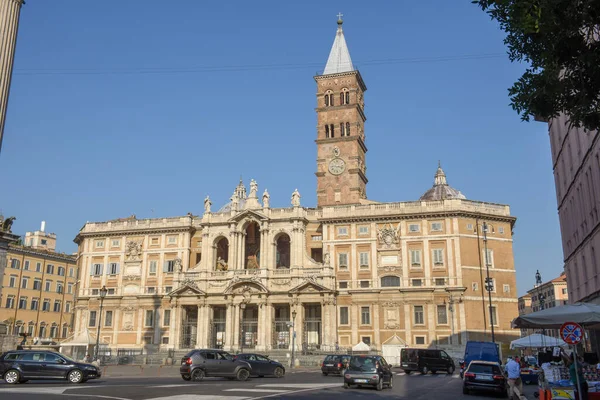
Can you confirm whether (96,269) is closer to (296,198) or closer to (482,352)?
(296,198)

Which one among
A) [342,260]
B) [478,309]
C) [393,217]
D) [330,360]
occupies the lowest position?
[330,360]

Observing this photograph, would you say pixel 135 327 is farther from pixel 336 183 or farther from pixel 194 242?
pixel 336 183

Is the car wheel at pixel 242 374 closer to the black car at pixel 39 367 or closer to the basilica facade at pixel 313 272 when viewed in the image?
the black car at pixel 39 367

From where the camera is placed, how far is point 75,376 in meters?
23.9

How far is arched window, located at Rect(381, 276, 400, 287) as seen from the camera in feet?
182

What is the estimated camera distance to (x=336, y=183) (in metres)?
65.1

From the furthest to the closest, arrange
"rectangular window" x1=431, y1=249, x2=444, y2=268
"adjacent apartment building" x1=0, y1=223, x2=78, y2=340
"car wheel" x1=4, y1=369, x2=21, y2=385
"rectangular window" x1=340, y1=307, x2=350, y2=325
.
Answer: "adjacent apartment building" x1=0, y1=223, x2=78, y2=340 → "rectangular window" x1=340, y1=307, x2=350, y2=325 → "rectangular window" x1=431, y1=249, x2=444, y2=268 → "car wheel" x1=4, y1=369, x2=21, y2=385

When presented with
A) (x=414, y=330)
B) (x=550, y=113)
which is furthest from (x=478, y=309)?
(x=550, y=113)

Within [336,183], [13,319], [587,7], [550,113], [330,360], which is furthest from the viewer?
[13,319]

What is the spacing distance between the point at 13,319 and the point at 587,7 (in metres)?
75.8

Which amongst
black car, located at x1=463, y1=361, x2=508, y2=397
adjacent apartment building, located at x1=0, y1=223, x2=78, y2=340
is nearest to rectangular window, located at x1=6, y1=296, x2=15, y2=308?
adjacent apartment building, located at x1=0, y1=223, x2=78, y2=340

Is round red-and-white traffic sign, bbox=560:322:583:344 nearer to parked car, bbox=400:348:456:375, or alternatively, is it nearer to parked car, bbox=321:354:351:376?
parked car, bbox=321:354:351:376

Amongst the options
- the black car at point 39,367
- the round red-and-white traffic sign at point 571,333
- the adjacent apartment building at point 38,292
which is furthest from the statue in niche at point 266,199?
the round red-and-white traffic sign at point 571,333

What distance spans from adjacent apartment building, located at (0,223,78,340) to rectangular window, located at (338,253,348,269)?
114ft
